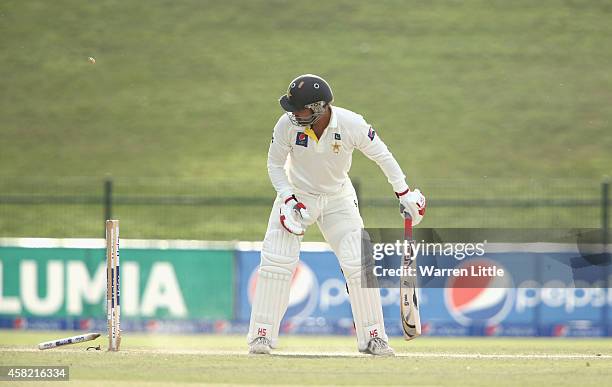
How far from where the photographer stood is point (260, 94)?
85.3 ft

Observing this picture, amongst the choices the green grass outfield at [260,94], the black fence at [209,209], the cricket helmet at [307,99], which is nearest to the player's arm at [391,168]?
the cricket helmet at [307,99]

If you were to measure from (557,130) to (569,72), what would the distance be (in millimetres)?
2247

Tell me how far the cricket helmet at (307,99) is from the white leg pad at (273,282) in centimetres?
88

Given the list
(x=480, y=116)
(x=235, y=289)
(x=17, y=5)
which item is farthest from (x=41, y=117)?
(x=235, y=289)

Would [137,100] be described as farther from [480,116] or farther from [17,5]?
[480,116]

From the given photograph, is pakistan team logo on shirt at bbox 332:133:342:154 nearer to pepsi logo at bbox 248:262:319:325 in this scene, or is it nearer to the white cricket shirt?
the white cricket shirt

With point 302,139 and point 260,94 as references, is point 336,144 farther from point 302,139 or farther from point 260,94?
point 260,94

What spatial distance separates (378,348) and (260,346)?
86cm

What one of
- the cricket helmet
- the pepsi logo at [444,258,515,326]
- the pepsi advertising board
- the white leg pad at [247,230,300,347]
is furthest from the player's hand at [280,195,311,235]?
the pepsi logo at [444,258,515,326]

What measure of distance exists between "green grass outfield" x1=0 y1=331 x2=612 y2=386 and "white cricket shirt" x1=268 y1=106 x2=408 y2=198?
126 centimetres

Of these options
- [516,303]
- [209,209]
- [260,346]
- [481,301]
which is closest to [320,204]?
[260,346]

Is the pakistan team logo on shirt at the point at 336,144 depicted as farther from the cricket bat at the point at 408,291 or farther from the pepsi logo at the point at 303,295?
the pepsi logo at the point at 303,295

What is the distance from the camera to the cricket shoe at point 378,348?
9086mm

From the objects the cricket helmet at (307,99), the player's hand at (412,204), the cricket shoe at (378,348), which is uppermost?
the cricket helmet at (307,99)
